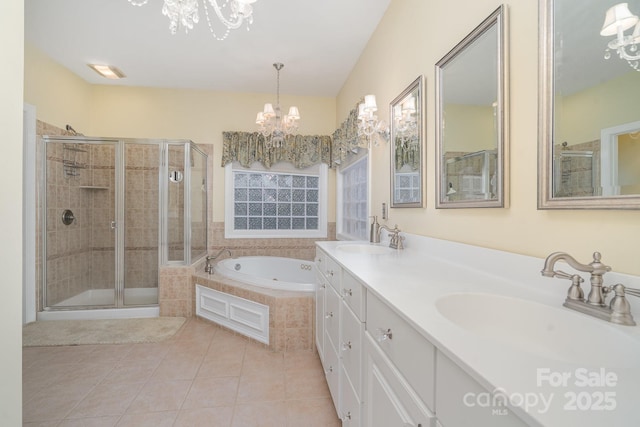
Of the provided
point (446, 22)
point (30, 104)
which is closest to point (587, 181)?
point (446, 22)

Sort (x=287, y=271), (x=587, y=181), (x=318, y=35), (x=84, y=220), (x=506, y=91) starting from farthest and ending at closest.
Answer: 1. (x=287, y=271)
2. (x=84, y=220)
3. (x=318, y=35)
4. (x=506, y=91)
5. (x=587, y=181)

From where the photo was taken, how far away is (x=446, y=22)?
150cm

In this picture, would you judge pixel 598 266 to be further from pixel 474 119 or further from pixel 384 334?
pixel 474 119

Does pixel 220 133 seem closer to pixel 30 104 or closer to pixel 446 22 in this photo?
pixel 30 104

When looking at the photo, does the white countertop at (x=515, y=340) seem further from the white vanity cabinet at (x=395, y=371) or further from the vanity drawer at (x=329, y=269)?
the vanity drawer at (x=329, y=269)

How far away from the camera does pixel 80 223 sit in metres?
3.38

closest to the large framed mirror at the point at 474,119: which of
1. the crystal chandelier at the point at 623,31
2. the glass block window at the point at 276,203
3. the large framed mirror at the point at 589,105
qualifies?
the large framed mirror at the point at 589,105

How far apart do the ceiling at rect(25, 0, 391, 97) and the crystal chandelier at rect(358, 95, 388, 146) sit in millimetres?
760

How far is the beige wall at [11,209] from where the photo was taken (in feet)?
2.87

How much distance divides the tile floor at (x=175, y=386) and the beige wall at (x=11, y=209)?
90 cm

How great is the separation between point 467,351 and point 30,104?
4.05 metres

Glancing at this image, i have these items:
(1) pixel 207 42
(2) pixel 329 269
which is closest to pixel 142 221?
(1) pixel 207 42

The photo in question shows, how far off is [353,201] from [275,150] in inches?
50.4

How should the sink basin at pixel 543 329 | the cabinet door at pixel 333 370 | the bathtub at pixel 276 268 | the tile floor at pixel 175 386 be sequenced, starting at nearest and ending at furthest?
the sink basin at pixel 543 329
the cabinet door at pixel 333 370
the tile floor at pixel 175 386
the bathtub at pixel 276 268
